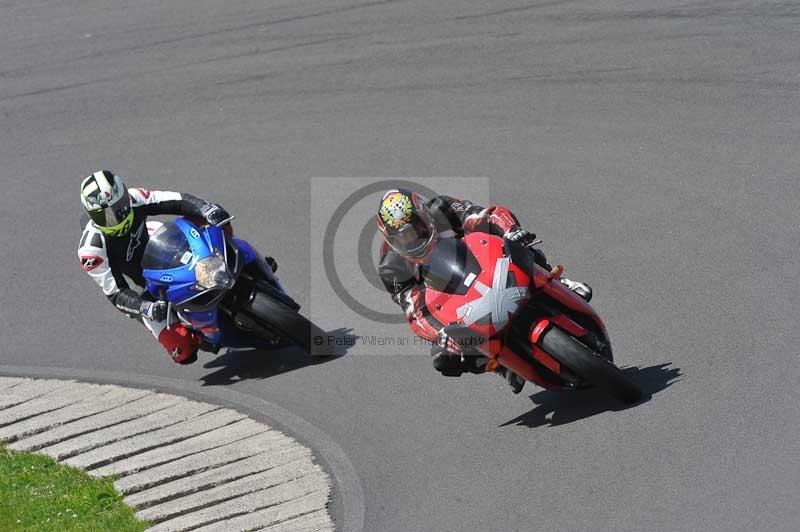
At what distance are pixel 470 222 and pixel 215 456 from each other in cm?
268

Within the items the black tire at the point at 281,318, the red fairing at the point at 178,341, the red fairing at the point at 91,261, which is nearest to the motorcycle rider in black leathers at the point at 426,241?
the black tire at the point at 281,318

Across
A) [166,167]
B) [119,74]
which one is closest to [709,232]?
[166,167]

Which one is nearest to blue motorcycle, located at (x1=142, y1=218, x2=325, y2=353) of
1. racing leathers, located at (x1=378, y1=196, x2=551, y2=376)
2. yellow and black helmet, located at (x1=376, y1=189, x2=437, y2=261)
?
racing leathers, located at (x1=378, y1=196, x2=551, y2=376)

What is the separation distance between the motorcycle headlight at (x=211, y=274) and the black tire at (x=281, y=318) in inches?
13.6

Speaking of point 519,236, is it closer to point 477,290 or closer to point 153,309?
point 477,290

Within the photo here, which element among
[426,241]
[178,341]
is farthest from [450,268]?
[178,341]

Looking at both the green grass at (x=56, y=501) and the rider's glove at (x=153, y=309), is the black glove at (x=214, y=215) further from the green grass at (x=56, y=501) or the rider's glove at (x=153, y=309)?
the green grass at (x=56, y=501)

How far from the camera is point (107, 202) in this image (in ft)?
32.2

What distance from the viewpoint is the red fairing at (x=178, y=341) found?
10.1 meters

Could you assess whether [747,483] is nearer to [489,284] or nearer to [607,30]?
[489,284]

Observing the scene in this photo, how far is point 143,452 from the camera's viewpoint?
8.91 m

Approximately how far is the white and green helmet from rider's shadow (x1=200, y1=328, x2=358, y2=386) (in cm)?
157

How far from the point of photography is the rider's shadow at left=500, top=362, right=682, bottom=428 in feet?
27.0

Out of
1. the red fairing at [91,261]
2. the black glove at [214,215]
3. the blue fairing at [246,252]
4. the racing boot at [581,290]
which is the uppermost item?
the black glove at [214,215]
